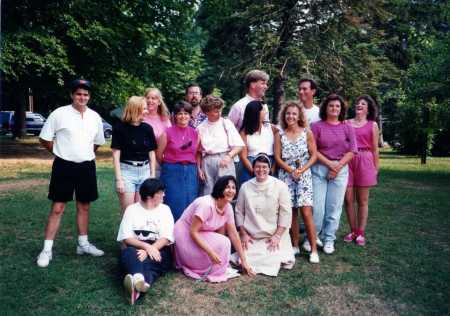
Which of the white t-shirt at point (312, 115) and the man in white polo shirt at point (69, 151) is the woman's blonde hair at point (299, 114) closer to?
the white t-shirt at point (312, 115)

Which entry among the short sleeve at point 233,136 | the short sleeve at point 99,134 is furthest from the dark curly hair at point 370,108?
the short sleeve at point 99,134

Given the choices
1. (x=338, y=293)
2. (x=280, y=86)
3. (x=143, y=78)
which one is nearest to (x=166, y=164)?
(x=338, y=293)

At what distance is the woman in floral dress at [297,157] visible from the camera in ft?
17.0

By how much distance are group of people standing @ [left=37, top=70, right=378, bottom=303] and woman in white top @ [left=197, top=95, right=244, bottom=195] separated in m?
0.01

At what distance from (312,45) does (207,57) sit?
7.00m

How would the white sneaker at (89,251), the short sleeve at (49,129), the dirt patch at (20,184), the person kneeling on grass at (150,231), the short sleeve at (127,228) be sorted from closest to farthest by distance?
the person kneeling on grass at (150,231) → the short sleeve at (127,228) → the short sleeve at (49,129) → the white sneaker at (89,251) → the dirt patch at (20,184)

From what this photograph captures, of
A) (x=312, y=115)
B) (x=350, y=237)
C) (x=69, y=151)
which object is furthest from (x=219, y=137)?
(x=350, y=237)

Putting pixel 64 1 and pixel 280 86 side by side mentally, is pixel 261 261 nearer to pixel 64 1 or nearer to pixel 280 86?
pixel 64 1

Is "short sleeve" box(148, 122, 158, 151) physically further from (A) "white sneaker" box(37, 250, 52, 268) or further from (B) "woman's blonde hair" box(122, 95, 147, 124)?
(A) "white sneaker" box(37, 250, 52, 268)

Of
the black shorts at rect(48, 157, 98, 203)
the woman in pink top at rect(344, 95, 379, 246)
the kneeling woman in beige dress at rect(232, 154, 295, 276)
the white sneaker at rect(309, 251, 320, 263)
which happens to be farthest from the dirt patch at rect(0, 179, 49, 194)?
the woman in pink top at rect(344, 95, 379, 246)

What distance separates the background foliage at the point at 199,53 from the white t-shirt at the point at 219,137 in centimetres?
979

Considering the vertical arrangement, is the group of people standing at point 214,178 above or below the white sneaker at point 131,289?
above

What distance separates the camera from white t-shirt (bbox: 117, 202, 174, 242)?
4.52 meters

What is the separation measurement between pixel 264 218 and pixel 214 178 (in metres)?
0.72
